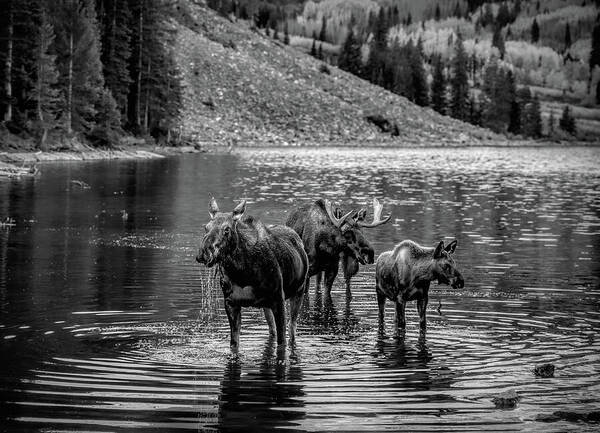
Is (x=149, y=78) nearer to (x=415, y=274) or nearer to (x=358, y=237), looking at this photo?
(x=358, y=237)

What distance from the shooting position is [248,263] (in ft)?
43.6

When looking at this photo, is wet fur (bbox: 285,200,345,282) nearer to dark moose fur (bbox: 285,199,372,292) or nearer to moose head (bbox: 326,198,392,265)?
dark moose fur (bbox: 285,199,372,292)

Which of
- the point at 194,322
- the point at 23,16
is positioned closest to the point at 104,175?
the point at 23,16

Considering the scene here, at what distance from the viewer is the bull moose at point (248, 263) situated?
12.7 meters

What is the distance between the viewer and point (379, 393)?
11.8 meters

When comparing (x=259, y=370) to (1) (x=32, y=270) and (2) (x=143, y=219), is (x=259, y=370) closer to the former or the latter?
(1) (x=32, y=270)

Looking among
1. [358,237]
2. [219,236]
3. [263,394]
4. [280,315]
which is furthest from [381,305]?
[263,394]

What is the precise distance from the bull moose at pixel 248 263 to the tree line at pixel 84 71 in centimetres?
6055

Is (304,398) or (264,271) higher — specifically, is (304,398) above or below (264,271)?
below

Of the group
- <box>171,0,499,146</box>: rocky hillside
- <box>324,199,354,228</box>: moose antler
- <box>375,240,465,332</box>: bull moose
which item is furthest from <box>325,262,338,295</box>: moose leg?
<box>171,0,499,146</box>: rocky hillside

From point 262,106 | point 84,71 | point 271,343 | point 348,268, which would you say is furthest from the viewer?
point 262,106

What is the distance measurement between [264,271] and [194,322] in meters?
3.50

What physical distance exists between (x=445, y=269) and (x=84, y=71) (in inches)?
2859

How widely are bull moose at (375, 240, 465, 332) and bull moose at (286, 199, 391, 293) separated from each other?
2193mm
